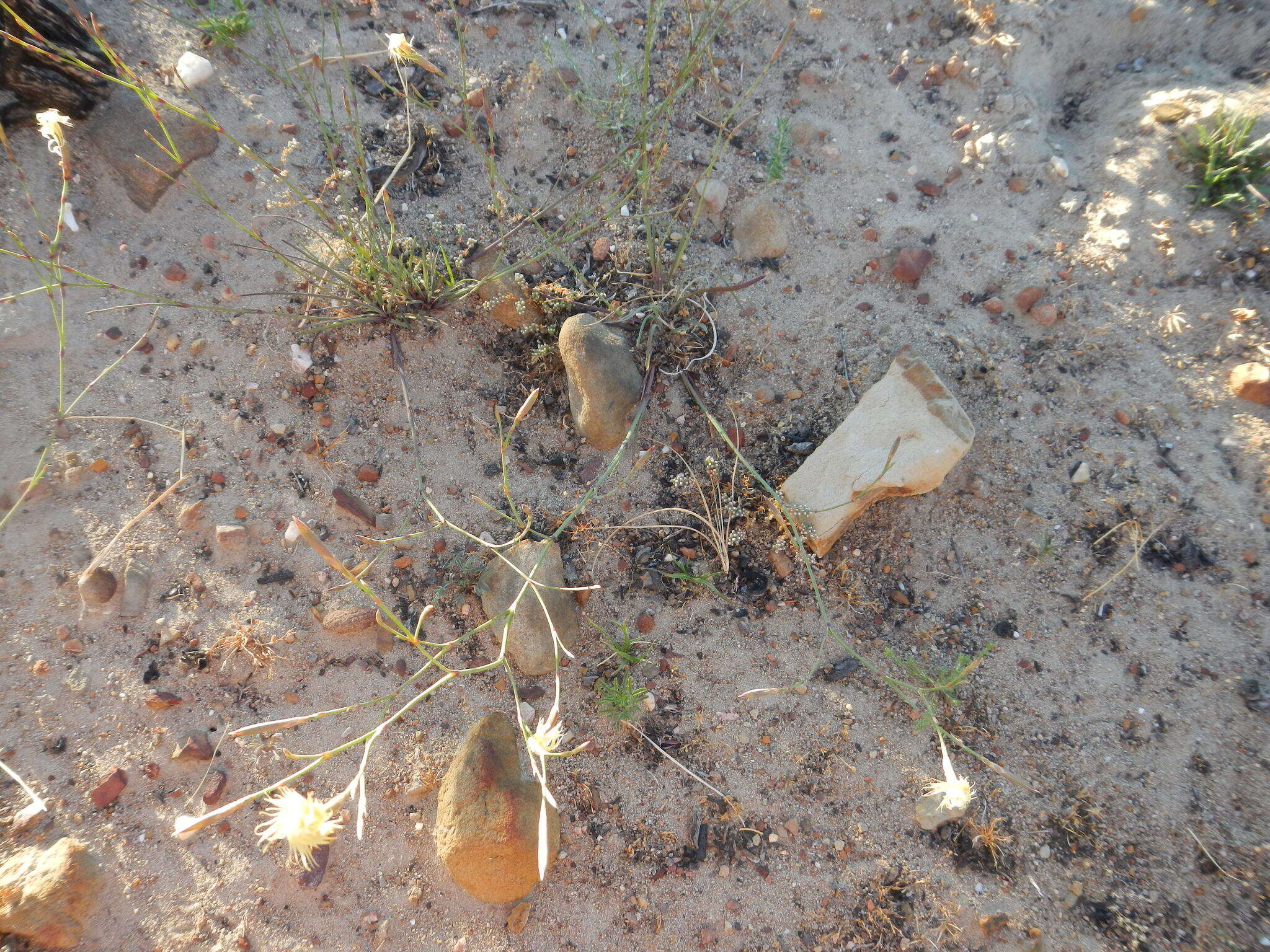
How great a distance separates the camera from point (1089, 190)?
7.70 ft

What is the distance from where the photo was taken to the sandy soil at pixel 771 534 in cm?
175

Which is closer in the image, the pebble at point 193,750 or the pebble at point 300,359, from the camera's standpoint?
the pebble at point 193,750

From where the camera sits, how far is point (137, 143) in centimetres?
220

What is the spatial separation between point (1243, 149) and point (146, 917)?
3778 mm

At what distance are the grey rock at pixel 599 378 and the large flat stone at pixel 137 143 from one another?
1387mm

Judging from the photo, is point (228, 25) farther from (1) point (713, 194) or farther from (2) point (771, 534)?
(2) point (771, 534)

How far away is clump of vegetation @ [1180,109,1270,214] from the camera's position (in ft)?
7.09

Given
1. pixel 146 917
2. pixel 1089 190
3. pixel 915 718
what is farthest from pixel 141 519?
pixel 1089 190

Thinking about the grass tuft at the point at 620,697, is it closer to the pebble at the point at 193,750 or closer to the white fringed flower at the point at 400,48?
the pebble at the point at 193,750

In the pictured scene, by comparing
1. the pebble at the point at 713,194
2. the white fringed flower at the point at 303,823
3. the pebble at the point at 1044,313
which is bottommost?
the pebble at the point at 1044,313

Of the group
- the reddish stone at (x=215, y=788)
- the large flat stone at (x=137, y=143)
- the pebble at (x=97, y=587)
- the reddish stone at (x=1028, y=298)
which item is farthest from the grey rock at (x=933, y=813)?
the large flat stone at (x=137, y=143)

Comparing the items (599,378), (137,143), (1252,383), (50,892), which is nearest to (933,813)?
(599,378)

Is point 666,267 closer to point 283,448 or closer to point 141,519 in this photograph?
point 283,448

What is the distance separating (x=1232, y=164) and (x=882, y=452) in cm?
152
